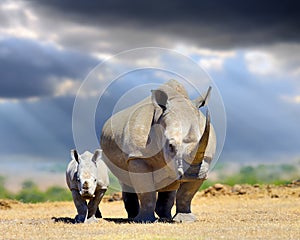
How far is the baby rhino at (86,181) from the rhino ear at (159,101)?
77.6 inches

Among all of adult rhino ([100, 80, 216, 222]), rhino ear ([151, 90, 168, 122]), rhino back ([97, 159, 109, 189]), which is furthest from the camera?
rhino back ([97, 159, 109, 189])

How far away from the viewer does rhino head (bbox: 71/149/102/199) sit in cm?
1568

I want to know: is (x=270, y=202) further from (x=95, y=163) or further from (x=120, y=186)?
Answer: (x=95, y=163)

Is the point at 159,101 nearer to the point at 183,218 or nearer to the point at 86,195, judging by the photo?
the point at 86,195

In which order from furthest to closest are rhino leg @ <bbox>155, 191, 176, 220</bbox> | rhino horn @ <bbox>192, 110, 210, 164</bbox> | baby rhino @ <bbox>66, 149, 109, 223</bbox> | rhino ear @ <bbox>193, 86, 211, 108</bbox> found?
rhino leg @ <bbox>155, 191, 176, 220</bbox>
rhino ear @ <bbox>193, 86, 211, 108</bbox>
baby rhino @ <bbox>66, 149, 109, 223</bbox>
rhino horn @ <bbox>192, 110, 210, 164</bbox>

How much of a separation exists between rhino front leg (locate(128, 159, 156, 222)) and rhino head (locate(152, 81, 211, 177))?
1.00 meters

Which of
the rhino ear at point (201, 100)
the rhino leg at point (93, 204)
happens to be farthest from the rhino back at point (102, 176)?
the rhino ear at point (201, 100)

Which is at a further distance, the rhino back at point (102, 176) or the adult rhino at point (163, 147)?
the rhino back at point (102, 176)

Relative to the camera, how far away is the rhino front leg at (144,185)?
15.8 metres

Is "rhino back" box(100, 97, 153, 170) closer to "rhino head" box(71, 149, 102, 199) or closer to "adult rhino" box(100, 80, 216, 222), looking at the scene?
"adult rhino" box(100, 80, 216, 222)

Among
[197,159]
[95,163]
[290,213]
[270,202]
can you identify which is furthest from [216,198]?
[197,159]

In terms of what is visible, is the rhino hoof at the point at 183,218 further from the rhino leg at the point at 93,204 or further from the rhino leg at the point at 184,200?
the rhino leg at the point at 93,204

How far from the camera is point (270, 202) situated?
2495cm

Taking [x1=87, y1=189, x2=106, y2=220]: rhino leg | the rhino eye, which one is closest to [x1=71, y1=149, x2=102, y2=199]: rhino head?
[x1=87, y1=189, x2=106, y2=220]: rhino leg
